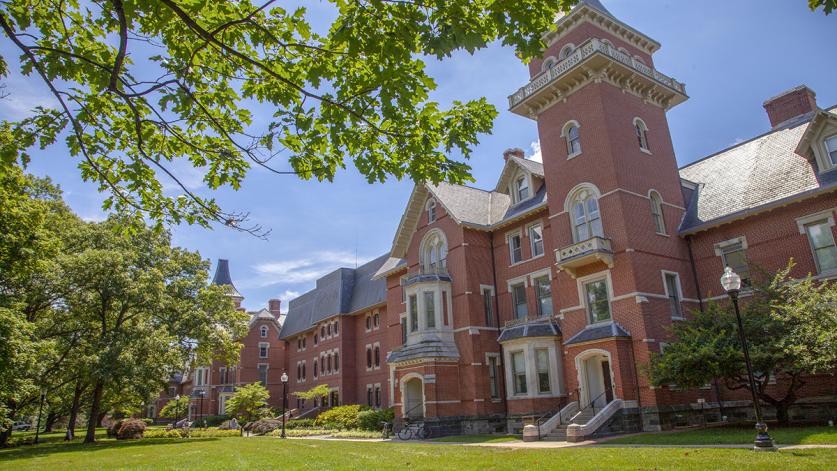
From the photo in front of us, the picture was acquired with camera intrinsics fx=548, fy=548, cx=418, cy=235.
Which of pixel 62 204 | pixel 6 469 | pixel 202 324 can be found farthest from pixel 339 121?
pixel 62 204

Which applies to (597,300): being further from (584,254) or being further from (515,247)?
(515,247)

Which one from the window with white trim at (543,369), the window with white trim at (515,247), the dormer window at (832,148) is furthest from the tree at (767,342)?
the window with white trim at (515,247)

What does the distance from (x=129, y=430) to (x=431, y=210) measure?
73.7 ft

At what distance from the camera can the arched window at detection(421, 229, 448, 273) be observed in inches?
1156

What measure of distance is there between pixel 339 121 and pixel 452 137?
1.40 m

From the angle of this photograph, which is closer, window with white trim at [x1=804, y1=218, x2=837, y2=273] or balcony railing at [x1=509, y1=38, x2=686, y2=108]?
window with white trim at [x1=804, y1=218, x2=837, y2=273]

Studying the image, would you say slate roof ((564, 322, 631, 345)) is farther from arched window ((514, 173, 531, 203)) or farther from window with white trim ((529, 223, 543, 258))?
arched window ((514, 173, 531, 203))

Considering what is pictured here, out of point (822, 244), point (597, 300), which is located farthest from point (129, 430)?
point (822, 244)

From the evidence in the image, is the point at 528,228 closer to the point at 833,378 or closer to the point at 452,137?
the point at 833,378

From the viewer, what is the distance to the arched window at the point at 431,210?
101 ft

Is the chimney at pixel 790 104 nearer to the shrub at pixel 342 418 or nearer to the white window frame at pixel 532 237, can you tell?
the white window frame at pixel 532 237

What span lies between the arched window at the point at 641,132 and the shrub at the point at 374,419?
741 inches

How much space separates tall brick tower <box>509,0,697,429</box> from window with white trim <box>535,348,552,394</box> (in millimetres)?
1442

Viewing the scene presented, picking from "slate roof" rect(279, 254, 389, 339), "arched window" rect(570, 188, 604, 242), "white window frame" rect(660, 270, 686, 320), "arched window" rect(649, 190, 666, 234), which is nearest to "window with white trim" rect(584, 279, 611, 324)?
"arched window" rect(570, 188, 604, 242)
